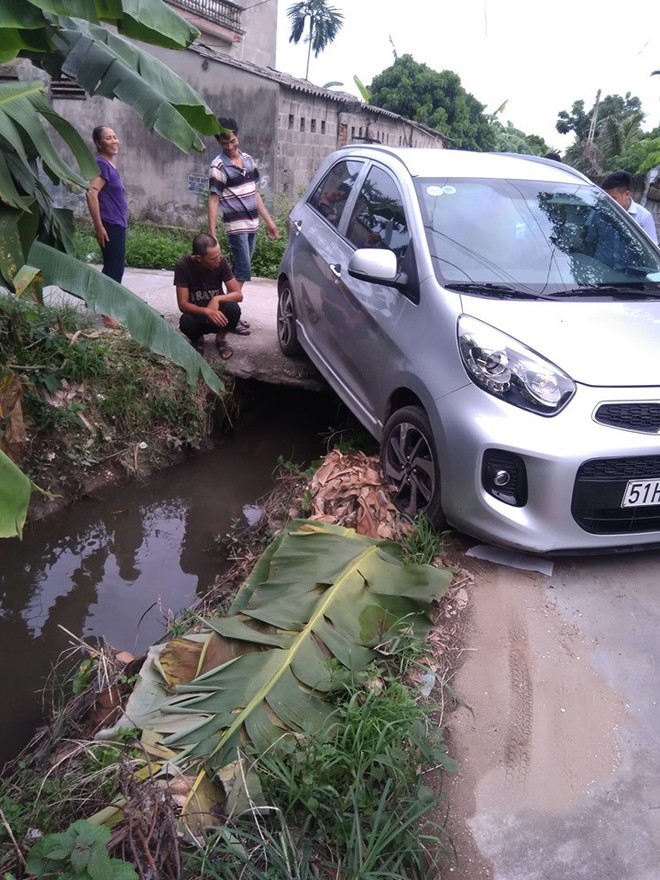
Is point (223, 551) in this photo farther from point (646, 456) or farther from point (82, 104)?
point (82, 104)

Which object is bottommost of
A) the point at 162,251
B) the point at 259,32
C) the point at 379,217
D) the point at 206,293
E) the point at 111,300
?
the point at 162,251

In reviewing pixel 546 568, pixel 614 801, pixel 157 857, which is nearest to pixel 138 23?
pixel 546 568

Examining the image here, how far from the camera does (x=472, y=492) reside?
3.21 m

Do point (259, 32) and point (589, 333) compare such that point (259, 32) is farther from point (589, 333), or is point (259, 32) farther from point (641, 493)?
point (641, 493)

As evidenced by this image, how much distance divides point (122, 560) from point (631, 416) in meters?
3.18

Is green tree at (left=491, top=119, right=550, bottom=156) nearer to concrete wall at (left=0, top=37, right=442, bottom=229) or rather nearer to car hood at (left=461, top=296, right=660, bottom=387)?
concrete wall at (left=0, top=37, right=442, bottom=229)

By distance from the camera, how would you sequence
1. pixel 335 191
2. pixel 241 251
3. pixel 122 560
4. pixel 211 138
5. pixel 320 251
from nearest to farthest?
pixel 122 560
pixel 320 251
pixel 335 191
pixel 241 251
pixel 211 138

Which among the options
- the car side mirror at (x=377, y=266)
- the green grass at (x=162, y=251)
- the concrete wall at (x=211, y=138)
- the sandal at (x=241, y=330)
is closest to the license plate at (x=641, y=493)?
the car side mirror at (x=377, y=266)

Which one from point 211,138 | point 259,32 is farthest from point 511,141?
point 211,138

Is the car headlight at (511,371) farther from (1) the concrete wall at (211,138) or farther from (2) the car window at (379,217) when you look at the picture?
(1) the concrete wall at (211,138)

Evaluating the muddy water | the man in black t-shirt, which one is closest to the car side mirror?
the muddy water

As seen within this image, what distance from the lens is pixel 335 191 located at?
16.8ft

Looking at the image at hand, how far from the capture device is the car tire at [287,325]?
5.71 m

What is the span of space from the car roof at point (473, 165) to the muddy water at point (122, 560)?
249 centimetres
